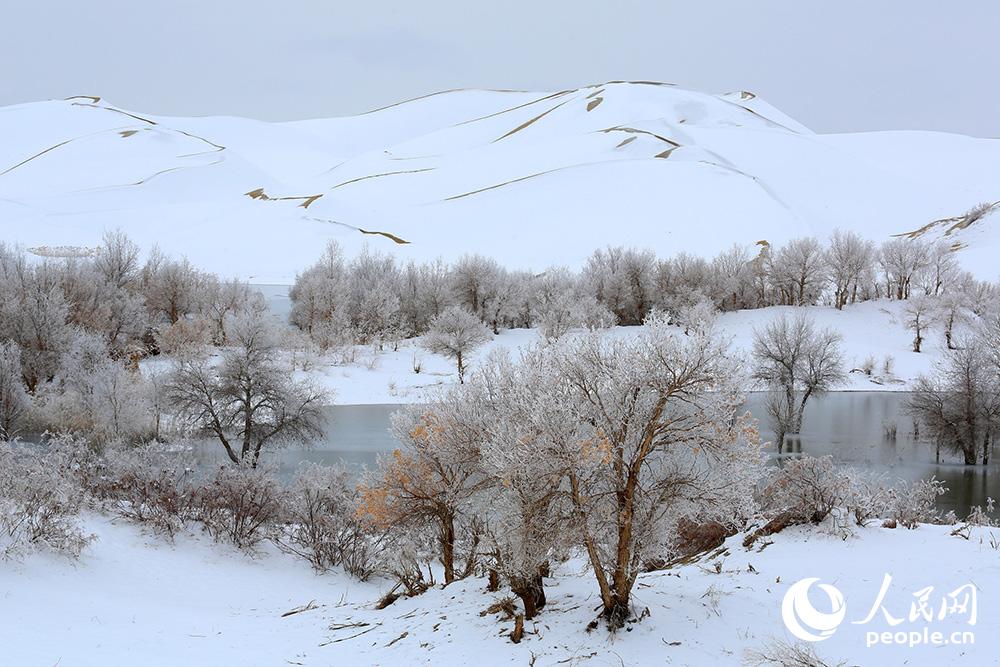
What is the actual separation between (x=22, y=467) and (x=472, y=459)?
871 cm

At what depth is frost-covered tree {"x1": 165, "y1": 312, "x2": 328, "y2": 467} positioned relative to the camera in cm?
2091

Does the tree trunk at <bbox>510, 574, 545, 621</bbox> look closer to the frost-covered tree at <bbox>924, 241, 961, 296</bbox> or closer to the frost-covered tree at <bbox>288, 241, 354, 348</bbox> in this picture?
the frost-covered tree at <bbox>288, 241, 354, 348</bbox>

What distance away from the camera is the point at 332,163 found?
10025cm

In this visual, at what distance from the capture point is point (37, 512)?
11859mm

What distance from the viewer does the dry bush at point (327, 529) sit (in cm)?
1485

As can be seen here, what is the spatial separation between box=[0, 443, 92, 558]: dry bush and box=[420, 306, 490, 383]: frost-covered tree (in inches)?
846

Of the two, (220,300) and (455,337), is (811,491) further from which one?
(220,300)

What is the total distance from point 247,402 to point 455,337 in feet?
48.6

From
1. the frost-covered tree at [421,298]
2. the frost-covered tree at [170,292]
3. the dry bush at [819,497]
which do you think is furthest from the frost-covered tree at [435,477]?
the frost-covered tree at [170,292]

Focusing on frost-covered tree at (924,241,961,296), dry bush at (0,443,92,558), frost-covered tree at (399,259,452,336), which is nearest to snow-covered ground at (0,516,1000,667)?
dry bush at (0,443,92,558)

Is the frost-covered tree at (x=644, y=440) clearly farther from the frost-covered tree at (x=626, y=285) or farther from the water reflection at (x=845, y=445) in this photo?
the frost-covered tree at (x=626, y=285)

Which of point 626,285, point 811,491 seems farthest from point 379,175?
point 811,491

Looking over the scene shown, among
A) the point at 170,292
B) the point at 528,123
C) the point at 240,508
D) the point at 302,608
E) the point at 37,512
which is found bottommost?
the point at 302,608

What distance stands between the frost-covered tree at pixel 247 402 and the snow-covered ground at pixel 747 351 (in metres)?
8.12
